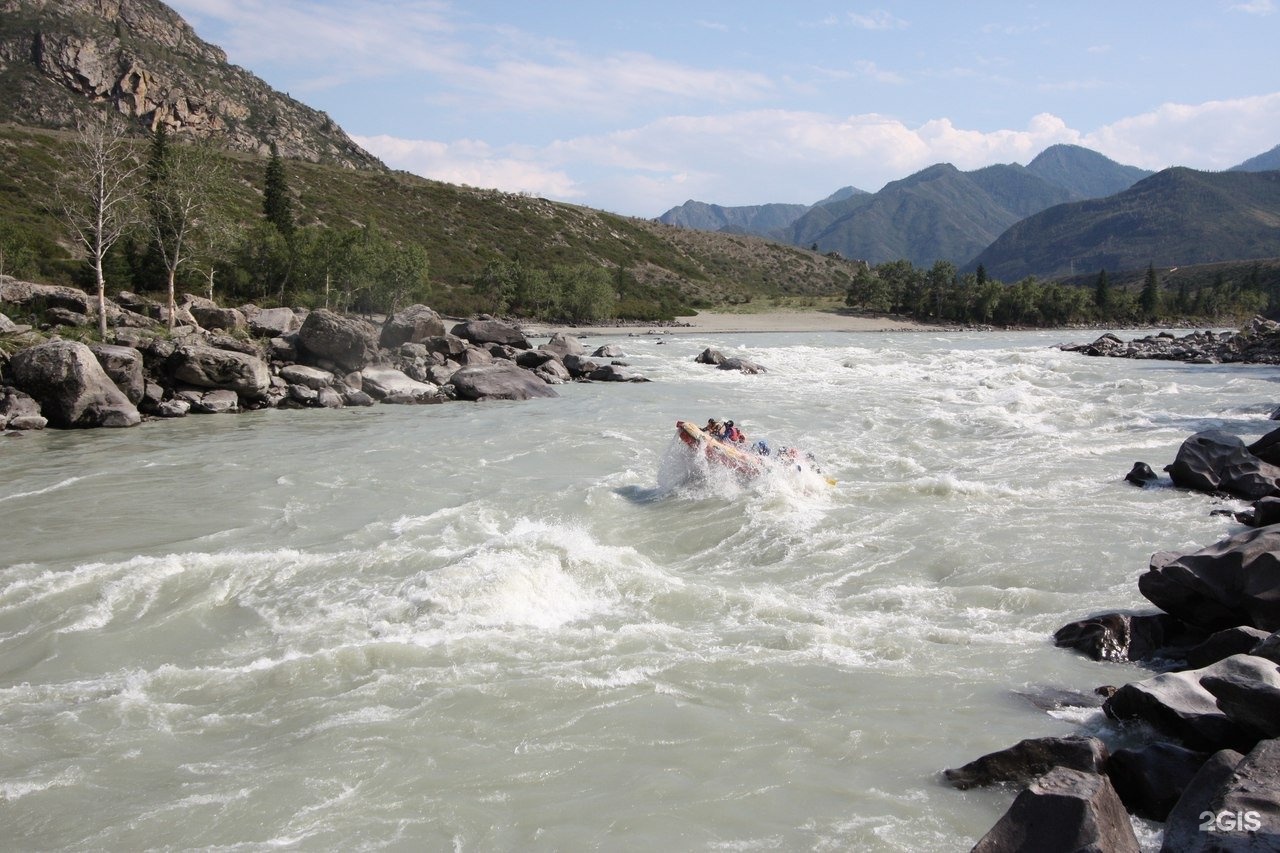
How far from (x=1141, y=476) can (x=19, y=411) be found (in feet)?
87.6

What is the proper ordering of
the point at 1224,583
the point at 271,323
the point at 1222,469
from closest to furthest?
the point at 1224,583 < the point at 1222,469 < the point at 271,323

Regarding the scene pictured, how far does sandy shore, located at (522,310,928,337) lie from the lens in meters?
73.1

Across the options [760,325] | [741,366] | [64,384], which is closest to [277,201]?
[741,366]

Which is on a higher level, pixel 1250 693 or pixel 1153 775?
pixel 1250 693

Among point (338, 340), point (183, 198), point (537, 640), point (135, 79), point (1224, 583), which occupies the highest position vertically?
point (135, 79)

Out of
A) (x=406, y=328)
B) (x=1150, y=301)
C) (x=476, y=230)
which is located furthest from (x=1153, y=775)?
(x=1150, y=301)

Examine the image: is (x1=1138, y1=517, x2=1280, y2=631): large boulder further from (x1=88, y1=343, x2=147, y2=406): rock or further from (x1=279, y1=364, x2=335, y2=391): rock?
(x1=279, y1=364, x2=335, y2=391): rock

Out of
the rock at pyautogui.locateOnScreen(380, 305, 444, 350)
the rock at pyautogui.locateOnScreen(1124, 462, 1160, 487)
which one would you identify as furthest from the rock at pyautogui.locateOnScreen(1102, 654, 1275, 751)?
the rock at pyautogui.locateOnScreen(380, 305, 444, 350)

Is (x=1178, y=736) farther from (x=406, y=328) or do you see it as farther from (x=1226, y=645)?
(x=406, y=328)

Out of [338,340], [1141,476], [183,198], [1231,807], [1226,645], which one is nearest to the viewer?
[1231,807]

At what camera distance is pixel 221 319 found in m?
33.0

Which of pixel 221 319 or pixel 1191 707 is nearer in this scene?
pixel 1191 707

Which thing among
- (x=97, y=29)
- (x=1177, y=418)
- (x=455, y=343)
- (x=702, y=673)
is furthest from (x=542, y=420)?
(x=97, y=29)

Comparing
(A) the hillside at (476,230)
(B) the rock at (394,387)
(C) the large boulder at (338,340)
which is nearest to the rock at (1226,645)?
(B) the rock at (394,387)
